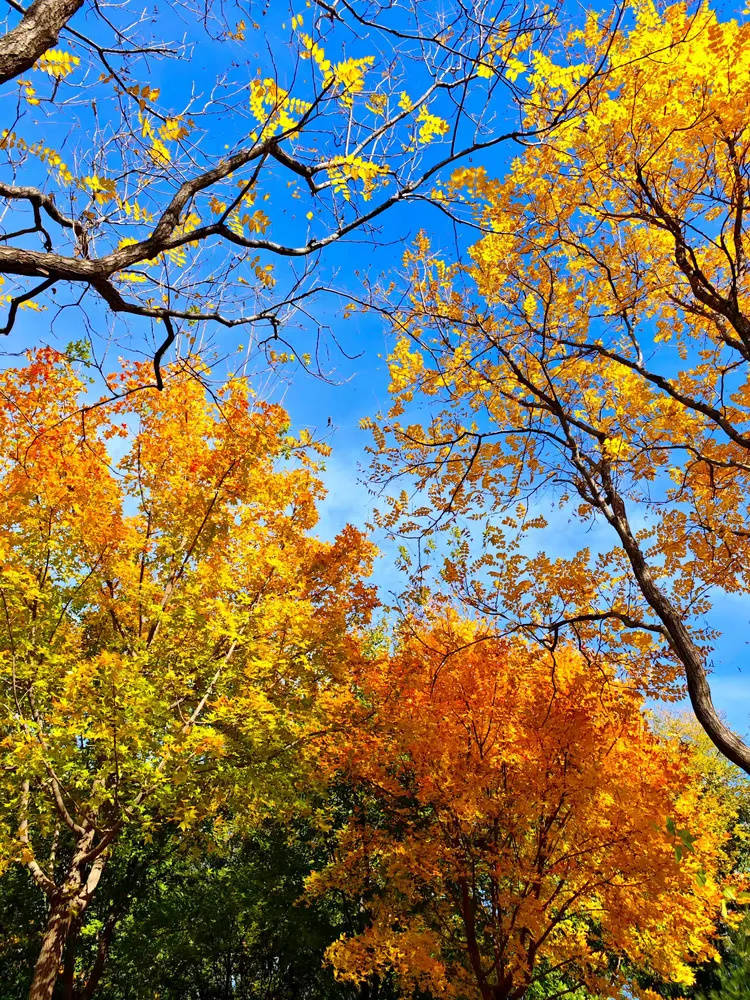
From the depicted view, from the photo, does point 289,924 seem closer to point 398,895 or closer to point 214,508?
point 398,895

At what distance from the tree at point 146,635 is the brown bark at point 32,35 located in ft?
12.8

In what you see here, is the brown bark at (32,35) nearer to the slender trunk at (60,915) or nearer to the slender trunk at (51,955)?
the slender trunk at (60,915)

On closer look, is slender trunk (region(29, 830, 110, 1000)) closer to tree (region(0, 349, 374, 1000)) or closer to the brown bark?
tree (region(0, 349, 374, 1000))

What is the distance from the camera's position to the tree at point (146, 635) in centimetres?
721

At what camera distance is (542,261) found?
18.4ft

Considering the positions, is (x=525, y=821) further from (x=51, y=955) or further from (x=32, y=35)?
(x=32, y=35)

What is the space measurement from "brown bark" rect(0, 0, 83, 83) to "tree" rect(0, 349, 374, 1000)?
391 centimetres

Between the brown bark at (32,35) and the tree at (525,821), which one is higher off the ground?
the brown bark at (32,35)

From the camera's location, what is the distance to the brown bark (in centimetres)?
272

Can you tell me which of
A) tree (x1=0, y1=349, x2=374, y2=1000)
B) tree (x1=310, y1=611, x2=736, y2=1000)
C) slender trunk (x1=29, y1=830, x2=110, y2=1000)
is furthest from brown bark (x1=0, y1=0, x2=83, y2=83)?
slender trunk (x1=29, y1=830, x2=110, y2=1000)

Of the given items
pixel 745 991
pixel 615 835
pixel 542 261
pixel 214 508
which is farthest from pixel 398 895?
pixel 542 261

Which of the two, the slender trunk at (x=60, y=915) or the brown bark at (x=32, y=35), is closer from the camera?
the brown bark at (x=32, y=35)

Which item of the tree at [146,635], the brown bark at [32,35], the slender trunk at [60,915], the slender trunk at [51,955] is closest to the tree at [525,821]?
the tree at [146,635]

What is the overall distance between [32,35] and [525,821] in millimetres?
10480
